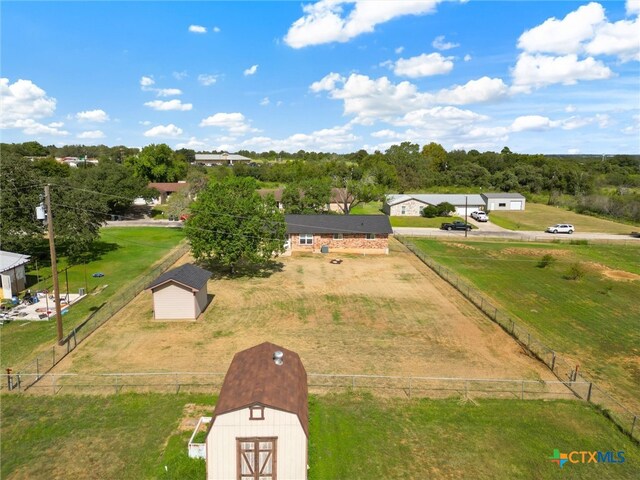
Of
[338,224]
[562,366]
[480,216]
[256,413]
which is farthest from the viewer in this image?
[480,216]

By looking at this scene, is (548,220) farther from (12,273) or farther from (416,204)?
(12,273)

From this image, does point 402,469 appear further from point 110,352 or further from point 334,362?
point 110,352

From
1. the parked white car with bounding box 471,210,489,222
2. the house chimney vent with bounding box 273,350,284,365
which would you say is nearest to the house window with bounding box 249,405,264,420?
the house chimney vent with bounding box 273,350,284,365

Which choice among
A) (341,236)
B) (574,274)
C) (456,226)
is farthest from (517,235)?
(341,236)

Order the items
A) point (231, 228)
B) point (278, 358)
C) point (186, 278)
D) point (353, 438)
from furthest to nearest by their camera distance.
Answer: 1. point (231, 228)
2. point (186, 278)
3. point (353, 438)
4. point (278, 358)

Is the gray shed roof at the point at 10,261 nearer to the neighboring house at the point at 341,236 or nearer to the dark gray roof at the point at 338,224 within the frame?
the neighboring house at the point at 341,236

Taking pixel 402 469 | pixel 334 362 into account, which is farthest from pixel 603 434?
pixel 334 362
